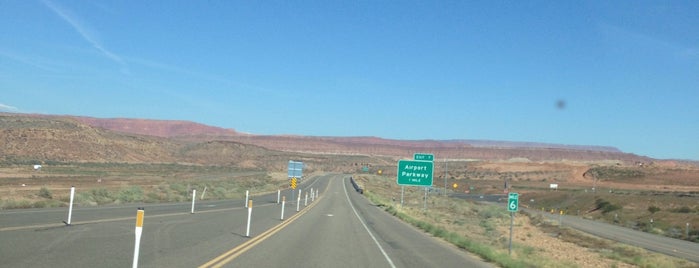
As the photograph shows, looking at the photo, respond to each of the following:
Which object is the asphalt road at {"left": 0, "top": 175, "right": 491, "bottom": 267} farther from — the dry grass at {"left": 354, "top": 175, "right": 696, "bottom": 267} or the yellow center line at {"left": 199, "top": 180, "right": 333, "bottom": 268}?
the dry grass at {"left": 354, "top": 175, "right": 696, "bottom": 267}

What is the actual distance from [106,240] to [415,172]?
3111 cm

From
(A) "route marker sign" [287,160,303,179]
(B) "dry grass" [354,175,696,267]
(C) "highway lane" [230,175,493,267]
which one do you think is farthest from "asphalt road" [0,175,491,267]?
(A) "route marker sign" [287,160,303,179]

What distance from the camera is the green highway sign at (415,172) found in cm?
4438

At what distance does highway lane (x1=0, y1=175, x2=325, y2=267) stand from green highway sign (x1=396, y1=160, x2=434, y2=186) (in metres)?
22.1

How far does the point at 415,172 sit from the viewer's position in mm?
44781

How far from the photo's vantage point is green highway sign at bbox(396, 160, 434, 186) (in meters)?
44.4

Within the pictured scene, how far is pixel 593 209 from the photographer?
7762cm

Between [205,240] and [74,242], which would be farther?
[205,240]

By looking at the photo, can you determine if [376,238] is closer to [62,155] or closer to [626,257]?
[626,257]

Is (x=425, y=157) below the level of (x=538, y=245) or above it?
above

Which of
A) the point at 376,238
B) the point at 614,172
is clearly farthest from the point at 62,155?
the point at 614,172

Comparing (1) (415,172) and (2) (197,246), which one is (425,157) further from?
(2) (197,246)

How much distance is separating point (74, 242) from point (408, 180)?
31965 millimetres

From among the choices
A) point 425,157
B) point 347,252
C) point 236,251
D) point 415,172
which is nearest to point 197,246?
point 236,251
